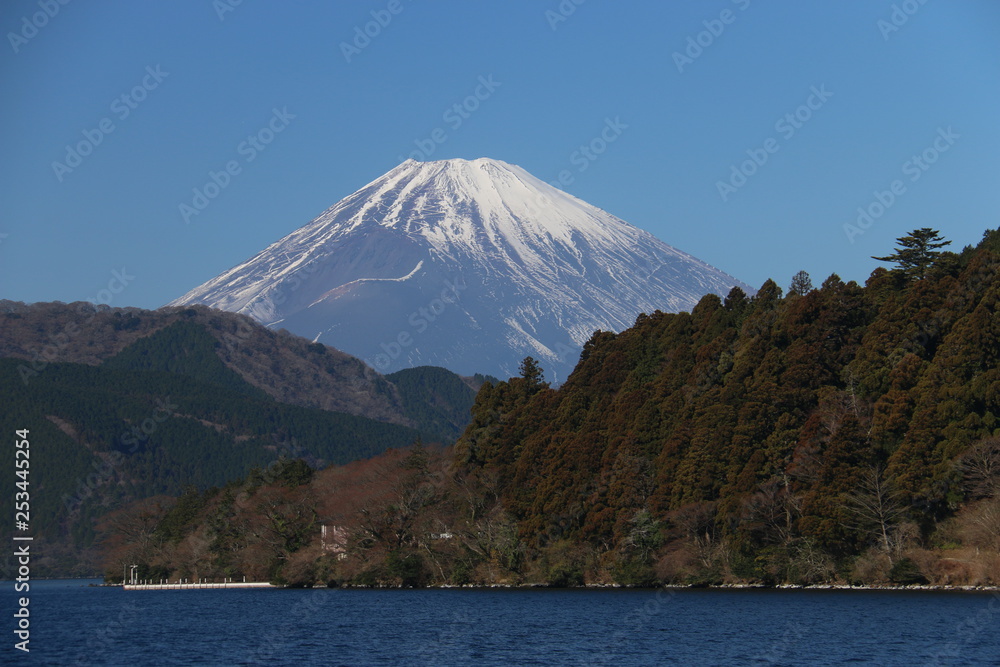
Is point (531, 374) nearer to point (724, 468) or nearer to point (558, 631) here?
point (724, 468)

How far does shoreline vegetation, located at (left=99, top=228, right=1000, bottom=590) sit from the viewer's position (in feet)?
167

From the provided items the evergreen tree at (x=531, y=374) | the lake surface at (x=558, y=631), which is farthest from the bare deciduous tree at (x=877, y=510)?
the evergreen tree at (x=531, y=374)

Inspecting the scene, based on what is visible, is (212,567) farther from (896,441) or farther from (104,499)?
(104,499)

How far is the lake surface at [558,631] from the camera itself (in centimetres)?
3531

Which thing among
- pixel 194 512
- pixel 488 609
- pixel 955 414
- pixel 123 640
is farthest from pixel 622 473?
pixel 194 512

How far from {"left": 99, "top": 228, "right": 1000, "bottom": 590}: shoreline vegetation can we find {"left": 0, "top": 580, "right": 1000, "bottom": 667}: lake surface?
2.72m

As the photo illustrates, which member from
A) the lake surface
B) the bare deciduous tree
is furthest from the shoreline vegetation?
the lake surface

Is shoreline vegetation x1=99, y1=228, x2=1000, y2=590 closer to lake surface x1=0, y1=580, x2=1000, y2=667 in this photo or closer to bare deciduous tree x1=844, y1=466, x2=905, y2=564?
bare deciduous tree x1=844, y1=466, x2=905, y2=564

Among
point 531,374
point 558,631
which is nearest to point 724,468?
point 558,631

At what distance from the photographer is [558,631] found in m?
42.1

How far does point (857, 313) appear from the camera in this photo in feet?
214

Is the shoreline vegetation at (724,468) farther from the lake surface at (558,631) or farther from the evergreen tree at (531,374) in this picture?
the lake surface at (558,631)

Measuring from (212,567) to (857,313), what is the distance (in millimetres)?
48796

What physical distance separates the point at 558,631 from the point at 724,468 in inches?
716
